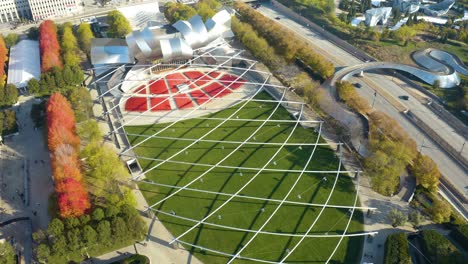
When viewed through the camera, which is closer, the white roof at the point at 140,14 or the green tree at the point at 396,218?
the green tree at the point at 396,218

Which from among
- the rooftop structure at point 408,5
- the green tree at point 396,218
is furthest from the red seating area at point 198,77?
the rooftop structure at point 408,5

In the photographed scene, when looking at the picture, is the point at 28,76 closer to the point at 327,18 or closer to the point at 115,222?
the point at 115,222

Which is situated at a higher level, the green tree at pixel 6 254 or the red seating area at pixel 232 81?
the red seating area at pixel 232 81

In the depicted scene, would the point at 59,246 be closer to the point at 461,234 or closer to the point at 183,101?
the point at 183,101

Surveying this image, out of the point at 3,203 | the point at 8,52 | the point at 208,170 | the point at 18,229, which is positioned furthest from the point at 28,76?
the point at 208,170

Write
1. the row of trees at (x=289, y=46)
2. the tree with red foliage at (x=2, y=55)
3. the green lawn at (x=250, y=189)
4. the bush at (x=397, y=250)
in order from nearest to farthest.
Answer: the bush at (x=397, y=250) < the green lawn at (x=250, y=189) < the row of trees at (x=289, y=46) < the tree with red foliage at (x=2, y=55)

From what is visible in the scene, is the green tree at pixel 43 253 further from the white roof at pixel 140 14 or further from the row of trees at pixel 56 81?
the white roof at pixel 140 14

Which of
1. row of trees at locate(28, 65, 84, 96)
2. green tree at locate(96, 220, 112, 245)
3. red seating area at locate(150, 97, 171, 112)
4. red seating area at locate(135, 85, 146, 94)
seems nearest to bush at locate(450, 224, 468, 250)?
green tree at locate(96, 220, 112, 245)

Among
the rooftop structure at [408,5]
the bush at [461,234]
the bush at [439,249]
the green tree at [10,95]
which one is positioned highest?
the rooftop structure at [408,5]
